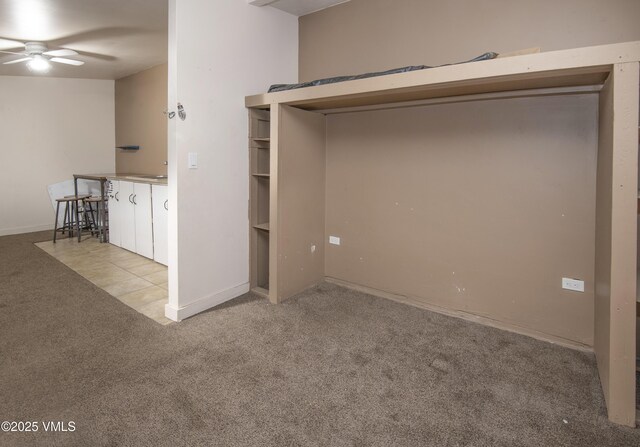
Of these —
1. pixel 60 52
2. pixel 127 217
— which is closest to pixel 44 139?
pixel 60 52

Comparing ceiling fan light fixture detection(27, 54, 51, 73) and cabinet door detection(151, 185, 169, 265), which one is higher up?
ceiling fan light fixture detection(27, 54, 51, 73)

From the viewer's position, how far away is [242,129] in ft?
11.0

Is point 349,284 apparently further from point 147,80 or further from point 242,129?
point 147,80

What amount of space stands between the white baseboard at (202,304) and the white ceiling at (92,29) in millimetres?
2616

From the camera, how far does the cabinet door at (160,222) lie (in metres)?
4.22

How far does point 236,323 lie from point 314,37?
9.21 feet

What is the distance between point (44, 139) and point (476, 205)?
6.57m

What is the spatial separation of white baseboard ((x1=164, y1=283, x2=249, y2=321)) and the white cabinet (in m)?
1.77

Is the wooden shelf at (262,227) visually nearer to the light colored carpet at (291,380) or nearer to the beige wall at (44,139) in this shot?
the light colored carpet at (291,380)

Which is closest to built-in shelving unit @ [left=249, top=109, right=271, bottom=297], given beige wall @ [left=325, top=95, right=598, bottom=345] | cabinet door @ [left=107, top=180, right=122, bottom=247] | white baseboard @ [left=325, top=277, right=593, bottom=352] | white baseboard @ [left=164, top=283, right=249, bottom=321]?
white baseboard @ [left=164, top=283, right=249, bottom=321]

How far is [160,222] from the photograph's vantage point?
14.3 feet

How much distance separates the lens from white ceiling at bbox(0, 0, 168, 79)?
323 cm

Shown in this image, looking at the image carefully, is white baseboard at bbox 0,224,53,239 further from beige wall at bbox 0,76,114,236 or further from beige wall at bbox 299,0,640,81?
beige wall at bbox 299,0,640,81

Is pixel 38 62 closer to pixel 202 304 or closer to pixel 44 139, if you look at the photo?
pixel 44 139
